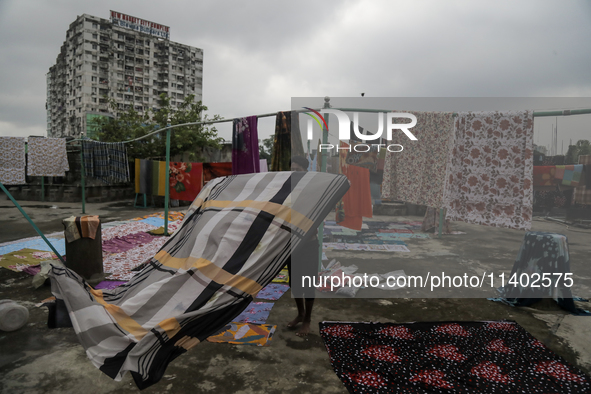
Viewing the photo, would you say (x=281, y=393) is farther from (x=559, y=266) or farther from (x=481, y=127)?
(x=559, y=266)

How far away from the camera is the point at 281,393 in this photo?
7.35ft

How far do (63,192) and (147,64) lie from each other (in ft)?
168

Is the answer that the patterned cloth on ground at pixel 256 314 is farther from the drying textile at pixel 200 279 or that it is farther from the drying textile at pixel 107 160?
the drying textile at pixel 107 160

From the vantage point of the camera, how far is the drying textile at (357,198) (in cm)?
516

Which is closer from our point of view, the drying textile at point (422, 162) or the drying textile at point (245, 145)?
the drying textile at point (422, 162)

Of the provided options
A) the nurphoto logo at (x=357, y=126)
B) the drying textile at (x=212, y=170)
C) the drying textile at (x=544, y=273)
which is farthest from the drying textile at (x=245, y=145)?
the drying textile at (x=544, y=273)

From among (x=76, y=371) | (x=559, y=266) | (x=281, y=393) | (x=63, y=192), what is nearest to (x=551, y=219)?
(x=559, y=266)

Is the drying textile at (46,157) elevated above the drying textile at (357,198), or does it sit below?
above

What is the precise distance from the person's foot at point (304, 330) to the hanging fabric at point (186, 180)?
551 centimetres

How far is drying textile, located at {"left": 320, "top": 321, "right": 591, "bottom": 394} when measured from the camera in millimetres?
2332

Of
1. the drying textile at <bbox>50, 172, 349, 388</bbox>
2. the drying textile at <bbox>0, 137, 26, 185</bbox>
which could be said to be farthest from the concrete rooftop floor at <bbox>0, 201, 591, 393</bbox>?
the drying textile at <bbox>0, 137, 26, 185</bbox>

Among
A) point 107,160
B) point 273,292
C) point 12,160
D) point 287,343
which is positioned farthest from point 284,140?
point 12,160

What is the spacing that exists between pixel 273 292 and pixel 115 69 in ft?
199

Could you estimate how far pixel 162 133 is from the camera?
14.5 m
